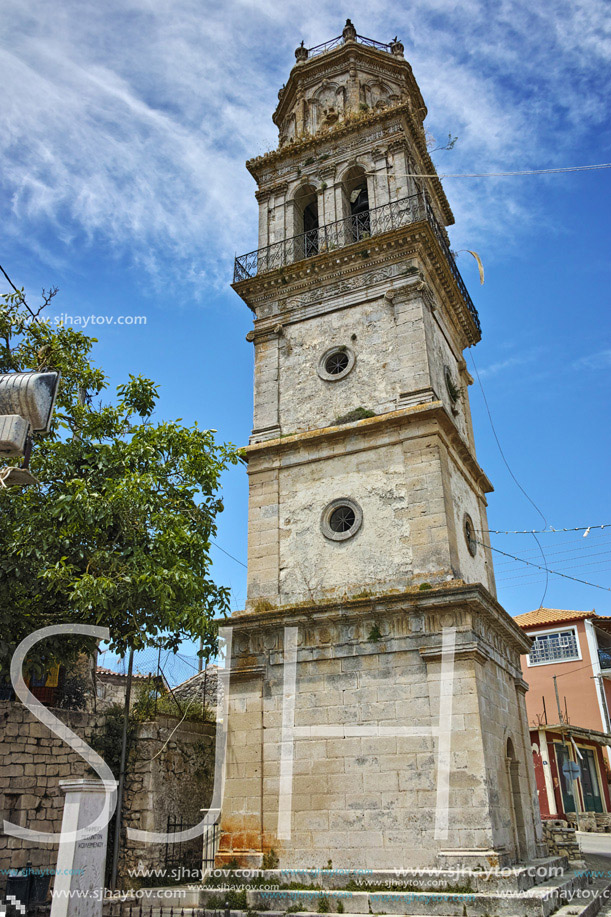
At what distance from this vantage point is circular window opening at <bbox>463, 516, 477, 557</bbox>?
1355cm

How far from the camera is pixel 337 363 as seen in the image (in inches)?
567

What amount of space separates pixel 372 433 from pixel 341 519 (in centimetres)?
169

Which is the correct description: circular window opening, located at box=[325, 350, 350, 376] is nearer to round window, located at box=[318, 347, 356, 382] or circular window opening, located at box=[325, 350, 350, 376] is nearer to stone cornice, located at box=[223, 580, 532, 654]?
round window, located at box=[318, 347, 356, 382]

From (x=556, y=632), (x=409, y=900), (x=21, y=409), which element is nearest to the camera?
(x=21, y=409)

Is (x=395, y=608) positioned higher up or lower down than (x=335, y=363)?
lower down

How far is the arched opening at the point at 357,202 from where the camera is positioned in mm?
15500

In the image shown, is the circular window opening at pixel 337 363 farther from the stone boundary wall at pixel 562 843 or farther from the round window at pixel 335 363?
the stone boundary wall at pixel 562 843

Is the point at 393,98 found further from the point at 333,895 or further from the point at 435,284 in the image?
the point at 333,895

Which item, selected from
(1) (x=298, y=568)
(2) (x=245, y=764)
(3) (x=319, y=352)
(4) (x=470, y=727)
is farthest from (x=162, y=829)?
(3) (x=319, y=352)

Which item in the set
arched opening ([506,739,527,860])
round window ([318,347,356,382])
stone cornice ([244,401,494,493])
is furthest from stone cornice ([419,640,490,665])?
round window ([318,347,356,382])

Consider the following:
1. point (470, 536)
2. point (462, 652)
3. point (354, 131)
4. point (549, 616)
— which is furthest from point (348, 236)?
point (549, 616)

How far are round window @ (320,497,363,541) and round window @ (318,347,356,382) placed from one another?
2.72 metres

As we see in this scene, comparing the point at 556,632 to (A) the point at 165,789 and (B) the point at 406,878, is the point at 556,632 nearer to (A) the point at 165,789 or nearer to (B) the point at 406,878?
(A) the point at 165,789

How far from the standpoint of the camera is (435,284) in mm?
15328
